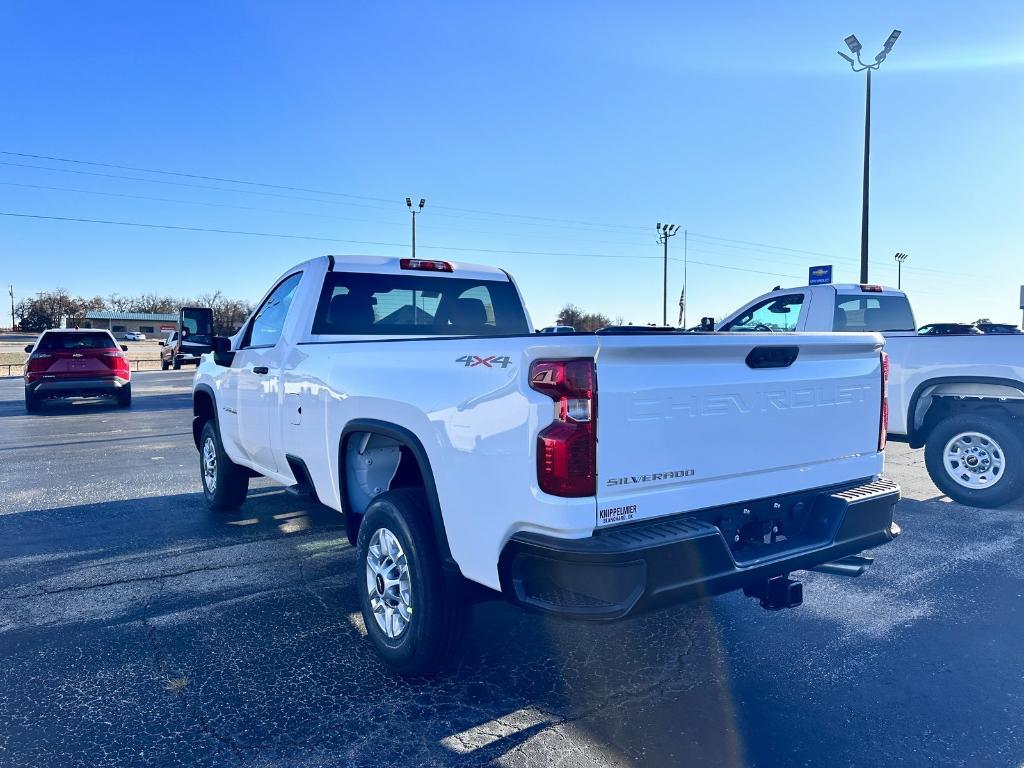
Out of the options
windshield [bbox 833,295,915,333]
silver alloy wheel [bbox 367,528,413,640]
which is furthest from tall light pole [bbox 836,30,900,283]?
silver alloy wheel [bbox 367,528,413,640]

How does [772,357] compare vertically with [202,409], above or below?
above

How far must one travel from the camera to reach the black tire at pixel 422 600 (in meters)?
3.14

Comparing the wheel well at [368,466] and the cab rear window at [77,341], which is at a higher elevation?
the cab rear window at [77,341]

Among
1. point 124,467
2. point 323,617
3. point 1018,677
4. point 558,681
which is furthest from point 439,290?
point 124,467

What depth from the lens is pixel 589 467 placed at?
8.43 ft

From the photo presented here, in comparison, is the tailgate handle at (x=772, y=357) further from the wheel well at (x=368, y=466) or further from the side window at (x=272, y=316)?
the side window at (x=272, y=316)

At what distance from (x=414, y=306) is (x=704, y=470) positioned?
9.56ft

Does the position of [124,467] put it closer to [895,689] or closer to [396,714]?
[396,714]

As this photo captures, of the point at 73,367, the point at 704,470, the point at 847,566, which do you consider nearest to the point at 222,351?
the point at 704,470

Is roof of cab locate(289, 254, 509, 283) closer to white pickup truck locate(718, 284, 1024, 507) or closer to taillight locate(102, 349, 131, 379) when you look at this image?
white pickup truck locate(718, 284, 1024, 507)

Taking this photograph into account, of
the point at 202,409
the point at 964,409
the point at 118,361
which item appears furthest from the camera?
the point at 118,361

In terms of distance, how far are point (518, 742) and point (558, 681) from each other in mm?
535

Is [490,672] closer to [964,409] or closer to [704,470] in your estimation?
[704,470]

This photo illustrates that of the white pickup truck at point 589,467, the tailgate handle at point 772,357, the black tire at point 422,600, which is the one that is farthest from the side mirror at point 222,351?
the tailgate handle at point 772,357
